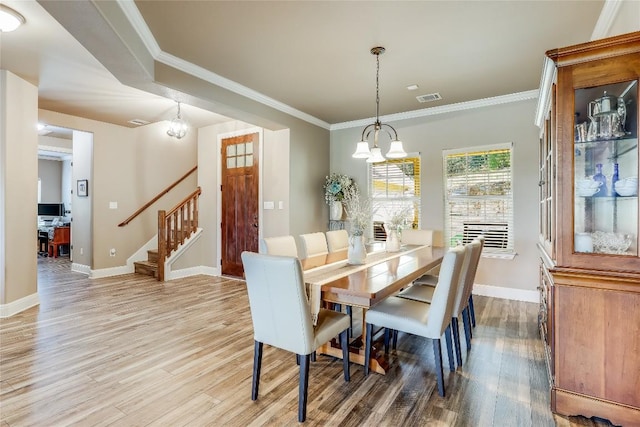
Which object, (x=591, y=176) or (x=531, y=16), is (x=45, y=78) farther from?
(x=591, y=176)

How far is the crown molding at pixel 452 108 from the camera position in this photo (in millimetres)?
4367

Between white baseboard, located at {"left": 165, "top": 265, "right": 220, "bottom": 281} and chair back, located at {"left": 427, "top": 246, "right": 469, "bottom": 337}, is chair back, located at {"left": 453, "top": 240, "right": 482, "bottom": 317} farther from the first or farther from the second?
white baseboard, located at {"left": 165, "top": 265, "right": 220, "bottom": 281}

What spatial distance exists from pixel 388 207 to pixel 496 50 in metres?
2.75

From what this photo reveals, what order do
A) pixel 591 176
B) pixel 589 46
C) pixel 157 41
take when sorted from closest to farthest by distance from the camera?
pixel 589 46
pixel 591 176
pixel 157 41

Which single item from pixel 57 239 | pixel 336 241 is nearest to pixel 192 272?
pixel 336 241

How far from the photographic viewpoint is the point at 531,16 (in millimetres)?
2637

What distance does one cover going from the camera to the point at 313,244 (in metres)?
3.46

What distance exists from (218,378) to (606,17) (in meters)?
3.95

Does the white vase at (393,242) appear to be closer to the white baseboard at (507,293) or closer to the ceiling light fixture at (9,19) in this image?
the white baseboard at (507,293)

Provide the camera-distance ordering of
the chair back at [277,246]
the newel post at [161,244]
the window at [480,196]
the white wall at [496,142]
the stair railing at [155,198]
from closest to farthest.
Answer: the chair back at [277,246], the white wall at [496,142], the window at [480,196], the newel post at [161,244], the stair railing at [155,198]

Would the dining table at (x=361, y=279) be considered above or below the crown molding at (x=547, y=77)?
below

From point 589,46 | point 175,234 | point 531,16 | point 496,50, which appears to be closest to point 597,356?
point 589,46

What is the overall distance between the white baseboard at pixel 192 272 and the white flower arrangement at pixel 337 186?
2413 millimetres

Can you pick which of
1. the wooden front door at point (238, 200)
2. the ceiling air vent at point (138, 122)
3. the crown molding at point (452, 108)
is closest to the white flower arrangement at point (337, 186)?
the crown molding at point (452, 108)
